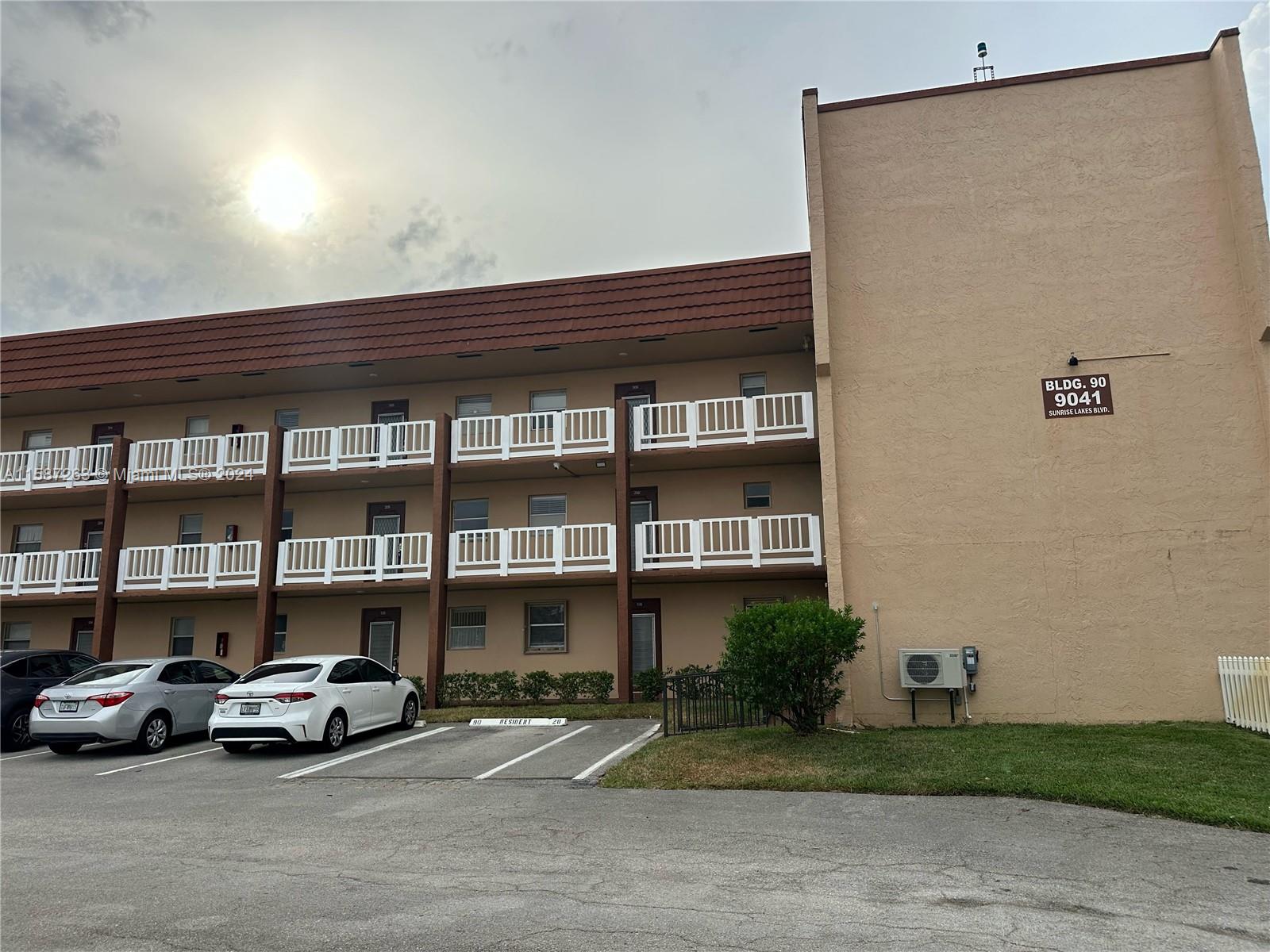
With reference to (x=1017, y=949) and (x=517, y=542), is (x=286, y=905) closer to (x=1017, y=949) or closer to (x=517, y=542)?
(x=1017, y=949)

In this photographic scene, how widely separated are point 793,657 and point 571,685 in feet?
24.3

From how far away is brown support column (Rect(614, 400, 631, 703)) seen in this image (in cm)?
1772

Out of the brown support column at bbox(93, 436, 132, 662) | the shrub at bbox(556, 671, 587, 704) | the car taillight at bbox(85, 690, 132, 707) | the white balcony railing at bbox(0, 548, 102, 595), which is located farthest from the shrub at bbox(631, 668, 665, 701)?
the white balcony railing at bbox(0, 548, 102, 595)

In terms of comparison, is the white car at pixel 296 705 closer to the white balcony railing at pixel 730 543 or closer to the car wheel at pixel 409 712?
the car wheel at pixel 409 712

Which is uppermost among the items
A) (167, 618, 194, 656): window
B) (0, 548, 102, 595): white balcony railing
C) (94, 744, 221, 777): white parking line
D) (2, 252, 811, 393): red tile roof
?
(2, 252, 811, 393): red tile roof

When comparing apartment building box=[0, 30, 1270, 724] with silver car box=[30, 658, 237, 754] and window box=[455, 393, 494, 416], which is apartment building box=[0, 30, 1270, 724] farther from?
silver car box=[30, 658, 237, 754]

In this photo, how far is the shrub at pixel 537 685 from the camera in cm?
1820

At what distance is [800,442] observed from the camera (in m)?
17.8

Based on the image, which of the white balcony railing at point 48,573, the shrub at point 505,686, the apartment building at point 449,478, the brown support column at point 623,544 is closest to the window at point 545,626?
the apartment building at point 449,478

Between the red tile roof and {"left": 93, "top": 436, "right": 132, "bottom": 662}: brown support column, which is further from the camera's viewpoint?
{"left": 93, "top": 436, "right": 132, "bottom": 662}: brown support column

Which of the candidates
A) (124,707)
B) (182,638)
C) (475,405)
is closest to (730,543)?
(475,405)

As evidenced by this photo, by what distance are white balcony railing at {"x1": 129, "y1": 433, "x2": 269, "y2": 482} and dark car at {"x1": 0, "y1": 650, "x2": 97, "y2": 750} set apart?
640cm

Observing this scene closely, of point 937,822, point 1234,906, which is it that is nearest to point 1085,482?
point 937,822

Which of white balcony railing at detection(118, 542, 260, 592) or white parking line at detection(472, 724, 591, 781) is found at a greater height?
white balcony railing at detection(118, 542, 260, 592)
